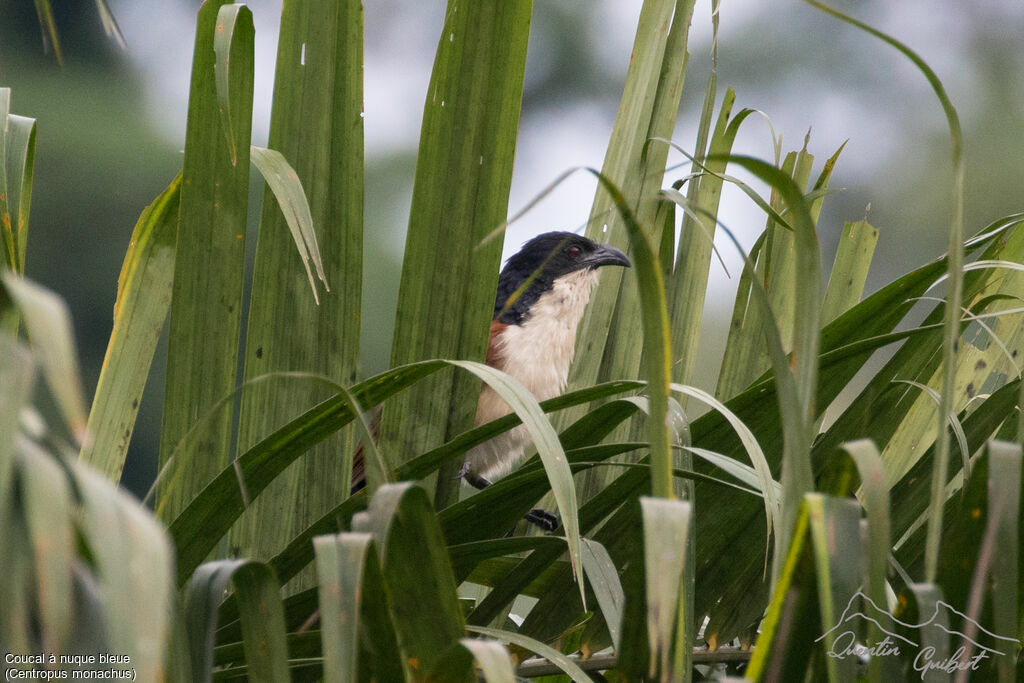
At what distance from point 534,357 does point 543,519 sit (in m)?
0.54

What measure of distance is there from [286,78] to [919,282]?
55 centimetres

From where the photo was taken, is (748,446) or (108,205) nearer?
(748,446)

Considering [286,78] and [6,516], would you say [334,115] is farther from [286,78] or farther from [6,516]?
[6,516]

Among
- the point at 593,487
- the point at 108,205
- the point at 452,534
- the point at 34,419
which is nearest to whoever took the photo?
the point at 34,419

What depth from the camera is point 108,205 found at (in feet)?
25.9

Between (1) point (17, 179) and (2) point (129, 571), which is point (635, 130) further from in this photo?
(2) point (129, 571)

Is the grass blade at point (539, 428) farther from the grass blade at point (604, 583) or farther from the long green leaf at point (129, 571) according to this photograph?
the long green leaf at point (129, 571)

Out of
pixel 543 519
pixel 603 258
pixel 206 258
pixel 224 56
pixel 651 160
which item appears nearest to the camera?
pixel 224 56

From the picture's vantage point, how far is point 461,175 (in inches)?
29.7

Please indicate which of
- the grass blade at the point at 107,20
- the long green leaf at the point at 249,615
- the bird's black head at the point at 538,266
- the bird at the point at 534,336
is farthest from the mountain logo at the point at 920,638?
the bird's black head at the point at 538,266

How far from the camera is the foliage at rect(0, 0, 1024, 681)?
364 mm

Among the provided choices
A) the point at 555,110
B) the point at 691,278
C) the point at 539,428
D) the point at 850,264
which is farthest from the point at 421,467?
the point at 555,110

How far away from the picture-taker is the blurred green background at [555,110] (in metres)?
7.72

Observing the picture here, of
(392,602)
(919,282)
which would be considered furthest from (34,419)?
(919,282)
